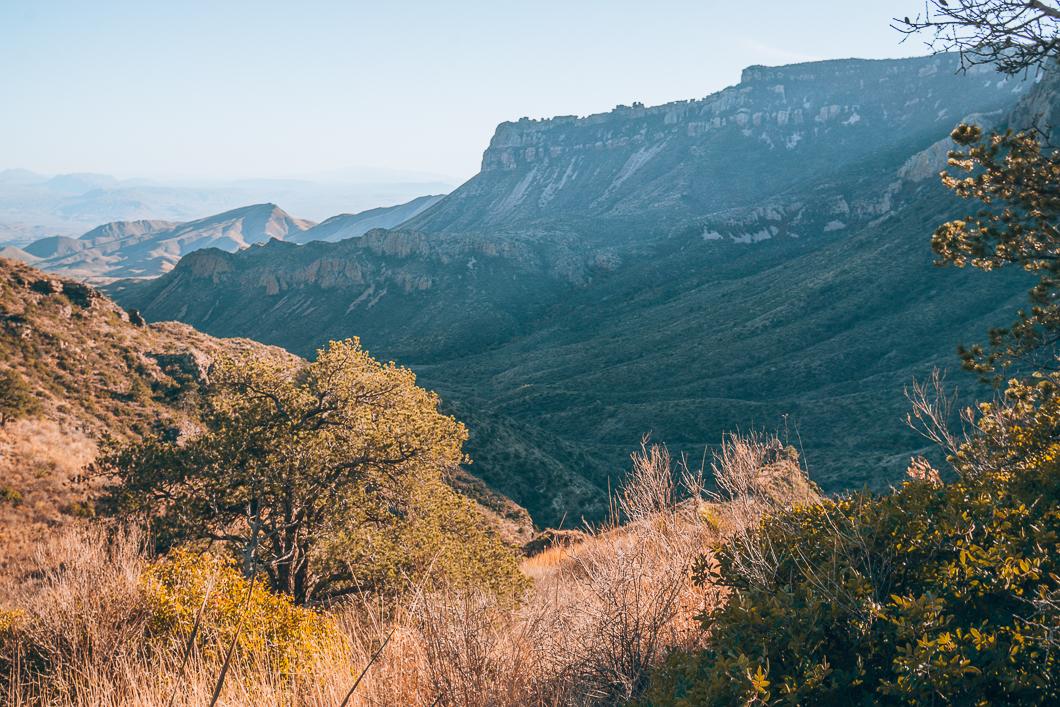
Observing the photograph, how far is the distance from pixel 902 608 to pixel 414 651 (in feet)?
11.2

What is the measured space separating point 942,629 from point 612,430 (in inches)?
2144

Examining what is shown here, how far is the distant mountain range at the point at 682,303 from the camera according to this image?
52.6 m

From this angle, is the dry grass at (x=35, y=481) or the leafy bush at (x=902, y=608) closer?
the leafy bush at (x=902, y=608)

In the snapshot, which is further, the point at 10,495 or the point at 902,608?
the point at 10,495

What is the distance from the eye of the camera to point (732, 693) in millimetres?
3520

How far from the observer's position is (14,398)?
2439 centimetres

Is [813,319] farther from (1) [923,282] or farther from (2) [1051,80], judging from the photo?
(2) [1051,80]

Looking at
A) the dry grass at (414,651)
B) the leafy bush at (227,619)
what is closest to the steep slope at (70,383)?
the leafy bush at (227,619)

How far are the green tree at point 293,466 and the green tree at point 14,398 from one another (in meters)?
14.0

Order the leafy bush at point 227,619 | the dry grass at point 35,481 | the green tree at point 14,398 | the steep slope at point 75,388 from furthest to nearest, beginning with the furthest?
1. the green tree at point 14,398
2. the steep slope at point 75,388
3. the dry grass at point 35,481
4. the leafy bush at point 227,619

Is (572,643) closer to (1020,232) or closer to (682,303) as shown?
(1020,232)

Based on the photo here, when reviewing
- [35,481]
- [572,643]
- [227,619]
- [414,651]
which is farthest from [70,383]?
[572,643]

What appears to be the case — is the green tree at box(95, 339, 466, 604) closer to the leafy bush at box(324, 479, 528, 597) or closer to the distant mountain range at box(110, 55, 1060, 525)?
the leafy bush at box(324, 479, 528, 597)

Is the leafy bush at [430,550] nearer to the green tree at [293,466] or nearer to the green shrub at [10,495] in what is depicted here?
the green tree at [293,466]
